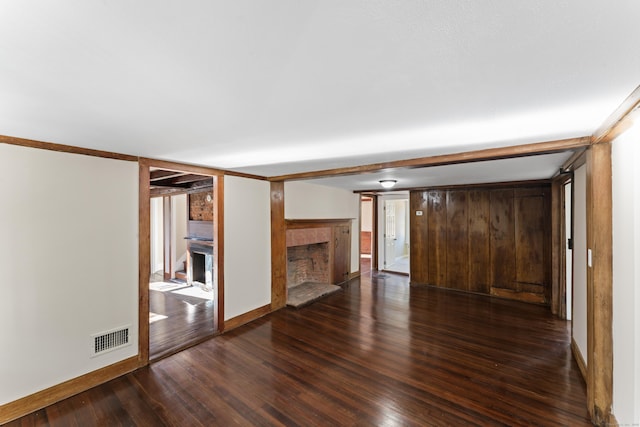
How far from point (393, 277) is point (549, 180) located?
3586 mm

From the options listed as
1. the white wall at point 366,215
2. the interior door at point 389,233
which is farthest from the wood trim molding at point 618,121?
the white wall at point 366,215

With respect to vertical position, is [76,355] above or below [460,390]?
above

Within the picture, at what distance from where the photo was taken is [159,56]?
1.05 metres

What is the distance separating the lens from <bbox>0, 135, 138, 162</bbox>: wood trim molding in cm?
209

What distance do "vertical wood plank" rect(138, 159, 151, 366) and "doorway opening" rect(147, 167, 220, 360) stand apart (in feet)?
0.70

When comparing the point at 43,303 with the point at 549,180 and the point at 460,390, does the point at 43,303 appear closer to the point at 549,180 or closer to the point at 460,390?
the point at 460,390

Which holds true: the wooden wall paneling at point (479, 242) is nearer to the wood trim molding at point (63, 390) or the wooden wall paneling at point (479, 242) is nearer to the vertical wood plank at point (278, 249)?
the vertical wood plank at point (278, 249)

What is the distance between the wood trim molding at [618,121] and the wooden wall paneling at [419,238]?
3903 millimetres

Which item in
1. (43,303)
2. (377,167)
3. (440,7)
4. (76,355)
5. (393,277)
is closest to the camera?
(440,7)

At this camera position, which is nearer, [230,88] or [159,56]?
[159,56]

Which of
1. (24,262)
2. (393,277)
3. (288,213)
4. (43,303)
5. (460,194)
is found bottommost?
(393,277)

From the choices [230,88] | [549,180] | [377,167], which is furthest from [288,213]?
[549,180]

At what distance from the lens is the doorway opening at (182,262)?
3512 millimetres

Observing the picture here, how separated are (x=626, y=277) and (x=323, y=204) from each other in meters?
4.40
